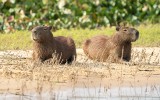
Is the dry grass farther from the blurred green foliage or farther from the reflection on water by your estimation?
the blurred green foliage

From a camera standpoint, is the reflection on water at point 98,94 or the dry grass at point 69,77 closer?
the reflection on water at point 98,94

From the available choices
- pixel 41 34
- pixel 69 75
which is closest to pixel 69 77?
pixel 69 75

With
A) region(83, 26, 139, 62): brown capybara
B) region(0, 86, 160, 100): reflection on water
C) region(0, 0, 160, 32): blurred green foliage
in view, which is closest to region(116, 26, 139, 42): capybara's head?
region(83, 26, 139, 62): brown capybara

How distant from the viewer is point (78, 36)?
1630cm

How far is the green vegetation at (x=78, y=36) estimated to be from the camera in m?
14.5

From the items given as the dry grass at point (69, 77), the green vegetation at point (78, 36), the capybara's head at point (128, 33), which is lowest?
the dry grass at point (69, 77)

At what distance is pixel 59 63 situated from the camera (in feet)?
37.4

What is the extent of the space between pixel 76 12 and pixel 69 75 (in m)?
9.41

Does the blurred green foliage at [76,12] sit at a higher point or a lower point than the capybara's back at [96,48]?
higher

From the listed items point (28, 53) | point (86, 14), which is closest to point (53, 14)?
point (86, 14)

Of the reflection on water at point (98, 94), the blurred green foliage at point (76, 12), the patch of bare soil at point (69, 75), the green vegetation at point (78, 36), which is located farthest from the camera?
the blurred green foliage at point (76, 12)

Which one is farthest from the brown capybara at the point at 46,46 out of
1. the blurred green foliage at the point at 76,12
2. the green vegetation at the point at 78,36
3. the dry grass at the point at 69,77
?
the blurred green foliage at the point at 76,12

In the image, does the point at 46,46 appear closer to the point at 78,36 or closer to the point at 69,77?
the point at 69,77

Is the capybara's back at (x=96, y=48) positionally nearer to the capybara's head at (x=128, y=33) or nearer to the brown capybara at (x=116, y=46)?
the brown capybara at (x=116, y=46)
